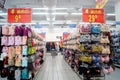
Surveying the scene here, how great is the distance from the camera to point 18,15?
9781 mm

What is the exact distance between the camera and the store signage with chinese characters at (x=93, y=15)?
9664 millimetres

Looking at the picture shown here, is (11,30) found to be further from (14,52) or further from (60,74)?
(60,74)

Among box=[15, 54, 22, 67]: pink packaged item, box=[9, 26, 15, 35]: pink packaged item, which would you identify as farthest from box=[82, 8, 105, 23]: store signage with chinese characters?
box=[15, 54, 22, 67]: pink packaged item

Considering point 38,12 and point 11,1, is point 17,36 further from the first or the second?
point 38,12

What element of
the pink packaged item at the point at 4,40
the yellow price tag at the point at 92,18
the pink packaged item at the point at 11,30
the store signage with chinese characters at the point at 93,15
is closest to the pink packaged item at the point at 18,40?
the pink packaged item at the point at 11,30

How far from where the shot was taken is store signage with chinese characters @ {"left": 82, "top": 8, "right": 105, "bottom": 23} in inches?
380

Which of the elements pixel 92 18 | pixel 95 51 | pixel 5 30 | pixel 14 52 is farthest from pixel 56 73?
pixel 5 30

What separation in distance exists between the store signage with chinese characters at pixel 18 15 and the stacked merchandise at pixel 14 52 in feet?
11.0

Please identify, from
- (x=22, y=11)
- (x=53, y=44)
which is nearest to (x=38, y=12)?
(x=22, y=11)

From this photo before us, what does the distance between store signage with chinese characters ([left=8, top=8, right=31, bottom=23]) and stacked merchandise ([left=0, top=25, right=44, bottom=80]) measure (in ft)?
11.0

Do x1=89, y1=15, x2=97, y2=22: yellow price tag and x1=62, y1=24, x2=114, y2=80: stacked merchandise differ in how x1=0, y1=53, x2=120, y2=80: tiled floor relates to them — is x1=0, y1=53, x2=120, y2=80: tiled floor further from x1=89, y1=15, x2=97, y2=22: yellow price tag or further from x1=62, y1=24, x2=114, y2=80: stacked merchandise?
x1=89, y1=15, x2=97, y2=22: yellow price tag

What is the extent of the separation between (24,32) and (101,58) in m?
2.98

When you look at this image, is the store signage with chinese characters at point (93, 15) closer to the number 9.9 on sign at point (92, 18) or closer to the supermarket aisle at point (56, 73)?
the number 9.9 on sign at point (92, 18)

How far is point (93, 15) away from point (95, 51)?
3.21 m
